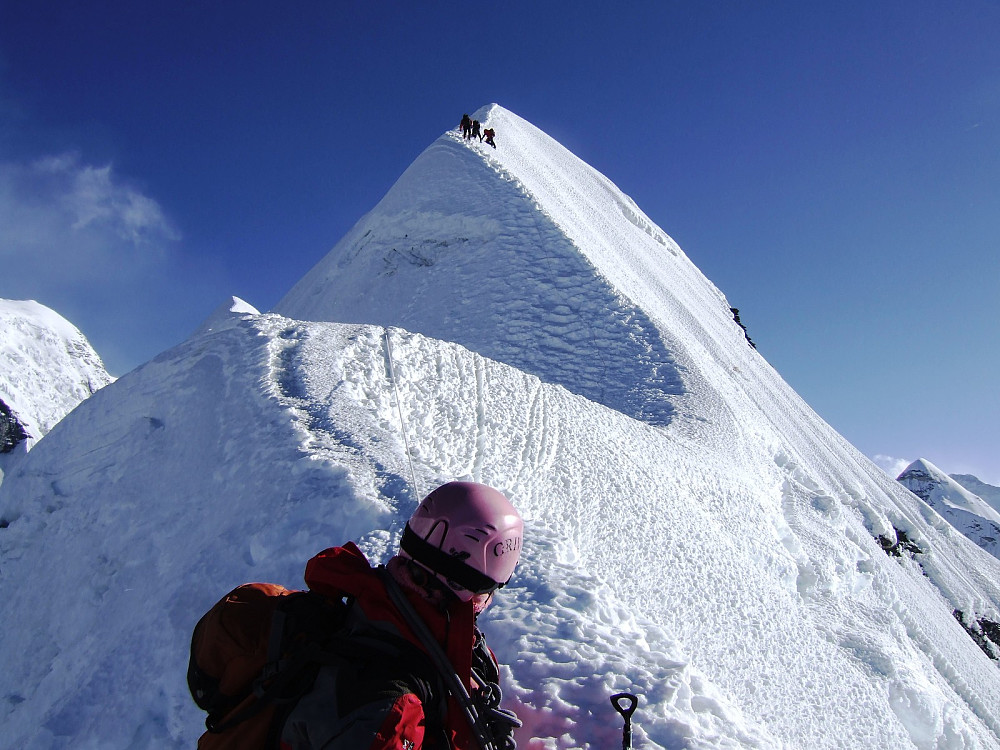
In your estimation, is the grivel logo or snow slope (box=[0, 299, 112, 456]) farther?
snow slope (box=[0, 299, 112, 456])

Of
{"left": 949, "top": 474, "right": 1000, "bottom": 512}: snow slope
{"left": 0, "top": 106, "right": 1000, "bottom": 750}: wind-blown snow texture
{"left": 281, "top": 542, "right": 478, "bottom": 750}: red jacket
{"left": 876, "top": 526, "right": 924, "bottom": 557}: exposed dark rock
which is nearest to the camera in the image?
{"left": 281, "top": 542, "right": 478, "bottom": 750}: red jacket

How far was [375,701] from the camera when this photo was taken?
5.34 ft

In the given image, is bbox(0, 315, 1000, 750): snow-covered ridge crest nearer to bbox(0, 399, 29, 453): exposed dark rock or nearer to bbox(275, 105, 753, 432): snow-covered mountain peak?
bbox(275, 105, 753, 432): snow-covered mountain peak

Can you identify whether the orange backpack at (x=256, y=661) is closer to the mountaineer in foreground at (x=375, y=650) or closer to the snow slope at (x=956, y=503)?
the mountaineer in foreground at (x=375, y=650)

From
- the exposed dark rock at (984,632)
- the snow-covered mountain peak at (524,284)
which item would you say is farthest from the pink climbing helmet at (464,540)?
the exposed dark rock at (984,632)

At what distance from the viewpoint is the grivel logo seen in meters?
2.23

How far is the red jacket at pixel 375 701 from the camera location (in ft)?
5.20

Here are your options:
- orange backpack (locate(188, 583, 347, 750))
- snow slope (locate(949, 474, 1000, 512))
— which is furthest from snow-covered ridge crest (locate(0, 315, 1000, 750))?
snow slope (locate(949, 474, 1000, 512))

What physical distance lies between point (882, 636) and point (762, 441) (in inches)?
164

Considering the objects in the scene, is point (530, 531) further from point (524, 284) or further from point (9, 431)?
point (9, 431)

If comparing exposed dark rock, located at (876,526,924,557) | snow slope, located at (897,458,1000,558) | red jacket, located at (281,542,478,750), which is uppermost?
snow slope, located at (897,458,1000,558)

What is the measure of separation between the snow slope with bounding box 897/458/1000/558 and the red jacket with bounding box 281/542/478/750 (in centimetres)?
11310

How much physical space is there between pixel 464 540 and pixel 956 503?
16181 centimetres

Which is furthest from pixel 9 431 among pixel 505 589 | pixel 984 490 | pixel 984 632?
pixel 984 490
